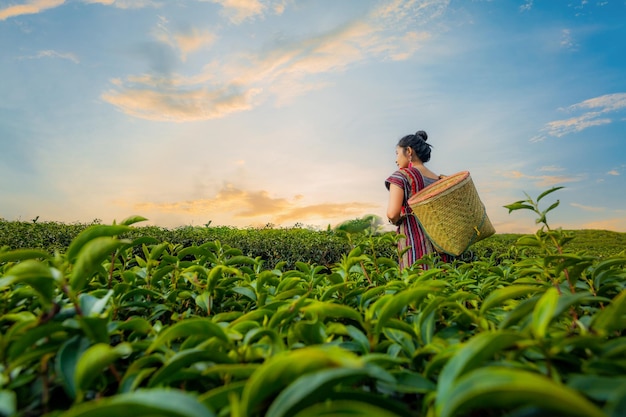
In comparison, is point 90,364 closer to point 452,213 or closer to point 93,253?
point 93,253

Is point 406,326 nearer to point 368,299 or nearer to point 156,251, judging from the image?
point 368,299

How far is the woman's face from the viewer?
21.2 ft

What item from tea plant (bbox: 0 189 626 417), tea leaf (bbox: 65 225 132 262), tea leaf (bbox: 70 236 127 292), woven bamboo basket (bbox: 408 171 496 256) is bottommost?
tea plant (bbox: 0 189 626 417)

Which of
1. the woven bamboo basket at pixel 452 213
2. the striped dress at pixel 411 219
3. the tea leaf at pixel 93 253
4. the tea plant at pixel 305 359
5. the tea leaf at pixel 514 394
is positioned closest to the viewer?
the tea leaf at pixel 514 394

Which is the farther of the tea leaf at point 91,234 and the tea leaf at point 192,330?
the tea leaf at point 91,234

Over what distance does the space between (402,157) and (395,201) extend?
1.01 meters

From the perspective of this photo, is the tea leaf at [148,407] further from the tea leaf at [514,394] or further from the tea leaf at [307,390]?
the tea leaf at [514,394]

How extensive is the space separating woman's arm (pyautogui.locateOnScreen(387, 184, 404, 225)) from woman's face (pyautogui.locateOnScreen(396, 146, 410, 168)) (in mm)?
829

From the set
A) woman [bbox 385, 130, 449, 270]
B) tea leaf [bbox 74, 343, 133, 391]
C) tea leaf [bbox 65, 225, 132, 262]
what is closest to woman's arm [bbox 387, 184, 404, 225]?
woman [bbox 385, 130, 449, 270]

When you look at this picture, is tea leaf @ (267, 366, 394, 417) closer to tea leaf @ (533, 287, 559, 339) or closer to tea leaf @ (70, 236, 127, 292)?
tea leaf @ (533, 287, 559, 339)

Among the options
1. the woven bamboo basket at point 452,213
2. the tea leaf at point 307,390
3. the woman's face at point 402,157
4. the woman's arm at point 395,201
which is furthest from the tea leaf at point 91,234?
the woman's face at point 402,157

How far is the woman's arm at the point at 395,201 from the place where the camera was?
5.73m

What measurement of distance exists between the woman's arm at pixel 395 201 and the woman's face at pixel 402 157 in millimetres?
829

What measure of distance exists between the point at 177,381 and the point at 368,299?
76 centimetres
